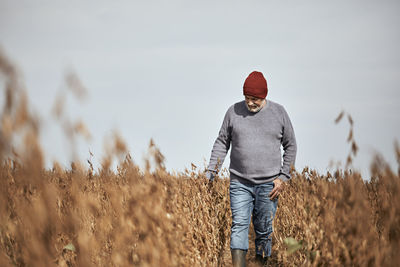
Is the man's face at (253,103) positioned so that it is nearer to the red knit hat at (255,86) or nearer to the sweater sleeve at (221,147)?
the red knit hat at (255,86)

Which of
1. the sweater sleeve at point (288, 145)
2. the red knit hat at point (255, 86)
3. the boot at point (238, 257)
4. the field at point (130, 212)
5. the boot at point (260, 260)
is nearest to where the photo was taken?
the field at point (130, 212)

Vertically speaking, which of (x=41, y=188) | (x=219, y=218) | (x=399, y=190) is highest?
(x=41, y=188)

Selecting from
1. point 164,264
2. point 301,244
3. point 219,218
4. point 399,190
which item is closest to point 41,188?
point 164,264

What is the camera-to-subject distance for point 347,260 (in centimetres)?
235

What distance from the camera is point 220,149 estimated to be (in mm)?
3748

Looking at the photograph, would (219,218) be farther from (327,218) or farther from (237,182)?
(327,218)

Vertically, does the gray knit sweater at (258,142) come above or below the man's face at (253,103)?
below

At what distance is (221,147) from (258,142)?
16.8 inches

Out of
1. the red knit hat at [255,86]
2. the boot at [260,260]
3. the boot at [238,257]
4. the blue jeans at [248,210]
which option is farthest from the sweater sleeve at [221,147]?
the boot at [260,260]

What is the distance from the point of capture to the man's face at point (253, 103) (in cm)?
345

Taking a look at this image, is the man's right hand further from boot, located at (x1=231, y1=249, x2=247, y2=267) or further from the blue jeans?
boot, located at (x1=231, y1=249, x2=247, y2=267)

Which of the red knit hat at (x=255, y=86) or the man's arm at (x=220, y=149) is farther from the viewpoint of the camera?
the man's arm at (x=220, y=149)

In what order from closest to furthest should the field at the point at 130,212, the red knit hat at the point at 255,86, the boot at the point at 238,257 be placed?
the field at the point at 130,212
the boot at the point at 238,257
the red knit hat at the point at 255,86

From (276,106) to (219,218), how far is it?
153cm
